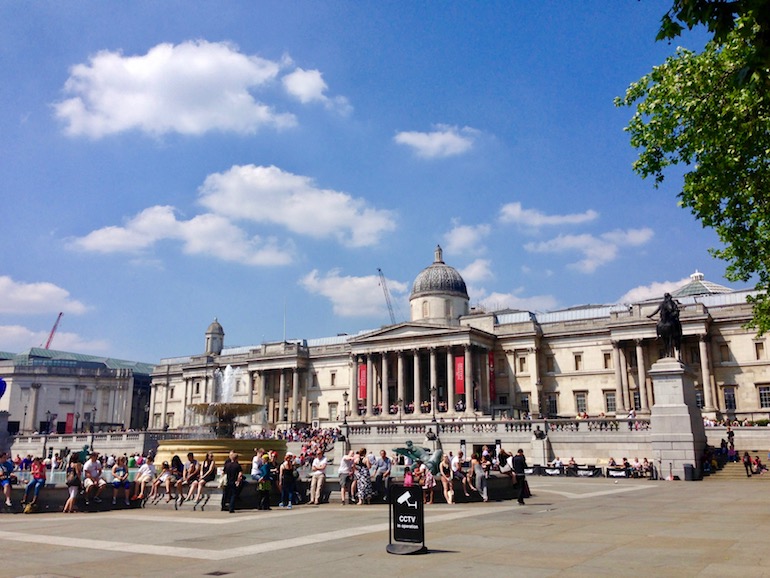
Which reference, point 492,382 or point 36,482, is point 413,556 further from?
point 492,382

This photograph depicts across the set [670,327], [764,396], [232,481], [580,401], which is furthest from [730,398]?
[232,481]

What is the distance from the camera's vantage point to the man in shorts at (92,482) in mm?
20078

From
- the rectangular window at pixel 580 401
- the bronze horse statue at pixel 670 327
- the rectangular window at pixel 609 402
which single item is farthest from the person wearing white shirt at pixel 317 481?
the rectangular window at pixel 580 401

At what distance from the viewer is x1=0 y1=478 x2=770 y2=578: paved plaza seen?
30.0ft

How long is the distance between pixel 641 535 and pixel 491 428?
32649mm

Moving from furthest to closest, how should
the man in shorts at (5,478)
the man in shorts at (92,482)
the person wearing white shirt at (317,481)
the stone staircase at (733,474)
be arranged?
1. the stone staircase at (733,474)
2. the person wearing white shirt at (317,481)
3. the man in shorts at (92,482)
4. the man in shorts at (5,478)

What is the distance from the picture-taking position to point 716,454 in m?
35.7

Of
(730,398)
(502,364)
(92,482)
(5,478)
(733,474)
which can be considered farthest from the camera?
(502,364)

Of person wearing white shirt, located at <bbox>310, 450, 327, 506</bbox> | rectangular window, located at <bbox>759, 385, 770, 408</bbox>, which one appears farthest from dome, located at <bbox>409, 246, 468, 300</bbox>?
person wearing white shirt, located at <bbox>310, 450, 327, 506</bbox>

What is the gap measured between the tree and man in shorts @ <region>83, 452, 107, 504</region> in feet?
68.5

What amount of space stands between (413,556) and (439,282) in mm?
69889

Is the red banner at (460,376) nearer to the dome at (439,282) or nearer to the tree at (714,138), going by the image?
the dome at (439,282)

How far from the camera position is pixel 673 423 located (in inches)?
1208

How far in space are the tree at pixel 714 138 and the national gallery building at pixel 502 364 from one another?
40698 millimetres
